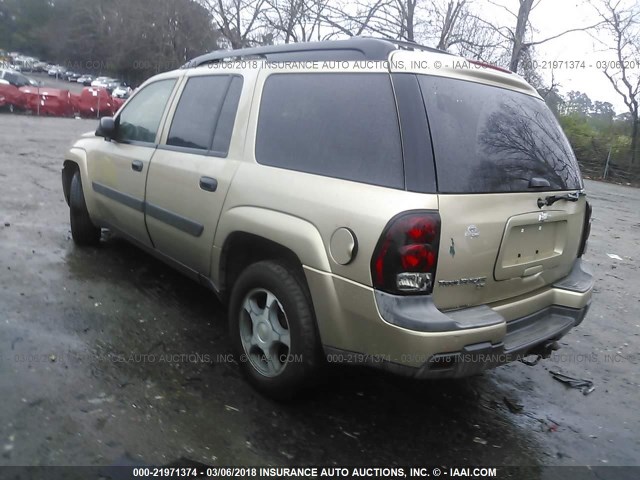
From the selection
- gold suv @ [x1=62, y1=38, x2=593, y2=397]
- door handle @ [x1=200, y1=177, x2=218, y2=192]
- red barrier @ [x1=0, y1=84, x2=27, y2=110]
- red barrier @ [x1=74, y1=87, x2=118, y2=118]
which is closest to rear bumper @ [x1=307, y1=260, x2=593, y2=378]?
gold suv @ [x1=62, y1=38, x2=593, y2=397]

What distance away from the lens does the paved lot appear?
2.65 m

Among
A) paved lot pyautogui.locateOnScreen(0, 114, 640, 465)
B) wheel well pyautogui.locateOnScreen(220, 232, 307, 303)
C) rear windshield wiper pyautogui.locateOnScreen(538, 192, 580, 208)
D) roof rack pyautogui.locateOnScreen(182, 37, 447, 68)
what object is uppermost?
roof rack pyautogui.locateOnScreen(182, 37, 447, 68)

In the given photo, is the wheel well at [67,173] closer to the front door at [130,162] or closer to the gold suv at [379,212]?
the front door at [130,162]

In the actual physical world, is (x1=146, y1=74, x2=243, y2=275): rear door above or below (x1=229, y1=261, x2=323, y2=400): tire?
above

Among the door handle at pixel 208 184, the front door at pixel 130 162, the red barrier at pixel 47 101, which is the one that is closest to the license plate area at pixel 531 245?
the door handle at pixel 208 184

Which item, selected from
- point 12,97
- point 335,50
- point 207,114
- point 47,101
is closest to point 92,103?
point 47,101

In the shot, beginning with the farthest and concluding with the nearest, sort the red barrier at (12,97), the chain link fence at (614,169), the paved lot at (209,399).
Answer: the chain link fence at (614,169)
the red barrier at (12,97)
the paved lot at (209,399)

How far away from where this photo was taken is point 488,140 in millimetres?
2730

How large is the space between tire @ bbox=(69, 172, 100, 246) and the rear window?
12.4 feet

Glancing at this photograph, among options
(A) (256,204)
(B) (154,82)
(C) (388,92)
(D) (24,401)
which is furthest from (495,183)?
(B) (154,82)

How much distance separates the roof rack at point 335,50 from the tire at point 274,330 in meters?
1.19

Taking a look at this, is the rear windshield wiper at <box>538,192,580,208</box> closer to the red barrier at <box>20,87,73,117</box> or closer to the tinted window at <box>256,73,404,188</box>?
the tinted window at <box>256,73,404,188</box>

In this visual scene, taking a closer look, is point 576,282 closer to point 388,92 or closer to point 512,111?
point 512,111

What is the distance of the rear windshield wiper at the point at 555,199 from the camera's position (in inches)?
113
